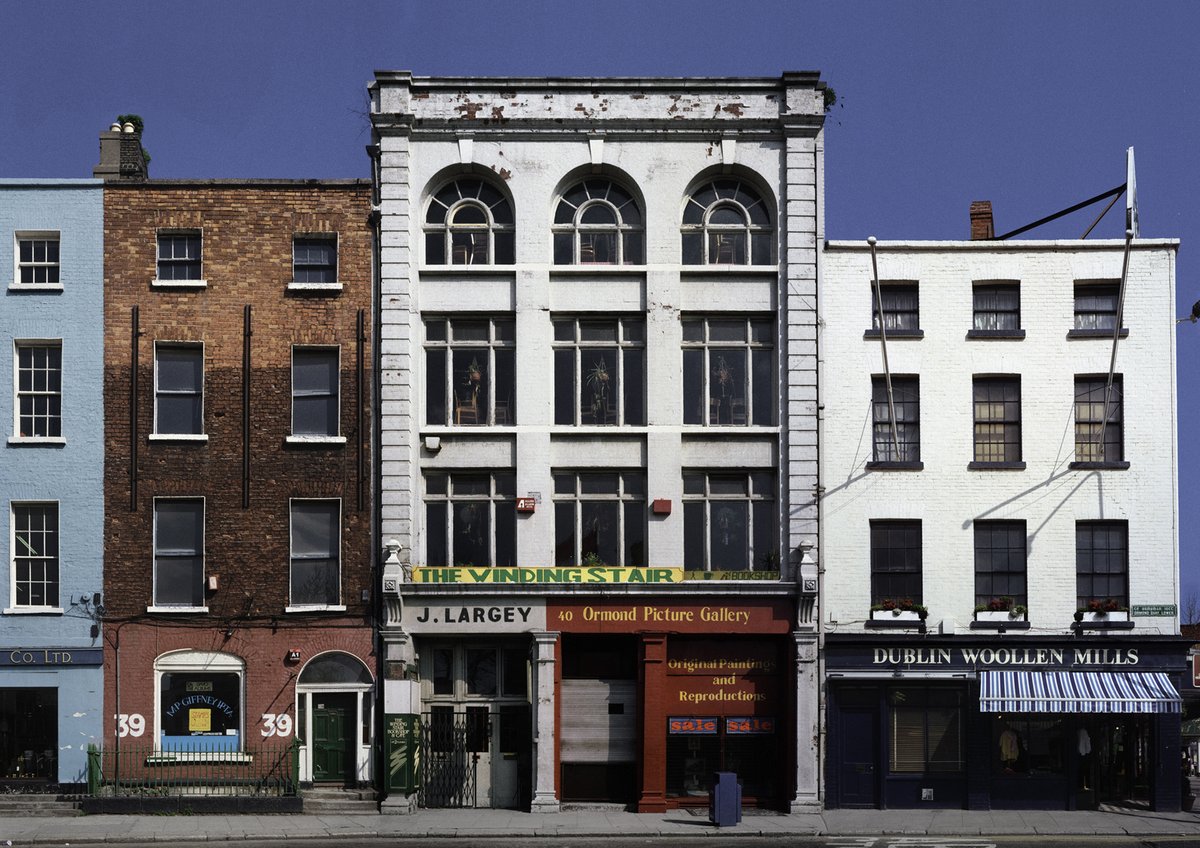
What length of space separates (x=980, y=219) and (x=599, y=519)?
39.6ft

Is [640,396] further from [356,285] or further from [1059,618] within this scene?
[1059,618]

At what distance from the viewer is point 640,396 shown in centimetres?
3322

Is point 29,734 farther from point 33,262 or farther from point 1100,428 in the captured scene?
point 1100,428

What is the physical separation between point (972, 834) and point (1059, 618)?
585 centimetres

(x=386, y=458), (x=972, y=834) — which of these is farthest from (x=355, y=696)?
(x=972, y=834)

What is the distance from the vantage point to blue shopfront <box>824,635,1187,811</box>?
1255 inches

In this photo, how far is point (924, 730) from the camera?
3231 centimetres

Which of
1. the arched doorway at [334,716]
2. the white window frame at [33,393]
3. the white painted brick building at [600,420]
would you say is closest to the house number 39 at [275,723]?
the arched doorway at [334,716]

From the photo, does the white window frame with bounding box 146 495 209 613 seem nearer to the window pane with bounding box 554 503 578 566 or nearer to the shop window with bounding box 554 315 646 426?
the window pane with bounding box 554 503 578 566

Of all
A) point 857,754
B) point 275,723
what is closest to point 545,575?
point 275,723

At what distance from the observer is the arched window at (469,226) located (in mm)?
33406

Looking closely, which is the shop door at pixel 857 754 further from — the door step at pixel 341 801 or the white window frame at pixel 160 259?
the white window frame at pixel 160 259

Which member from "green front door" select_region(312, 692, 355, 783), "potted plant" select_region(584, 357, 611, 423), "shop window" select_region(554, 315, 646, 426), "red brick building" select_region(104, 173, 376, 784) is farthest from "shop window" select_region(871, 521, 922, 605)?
"green front door" select_region(312, 692, 355, 783)

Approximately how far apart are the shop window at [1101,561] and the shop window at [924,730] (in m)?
3.79
